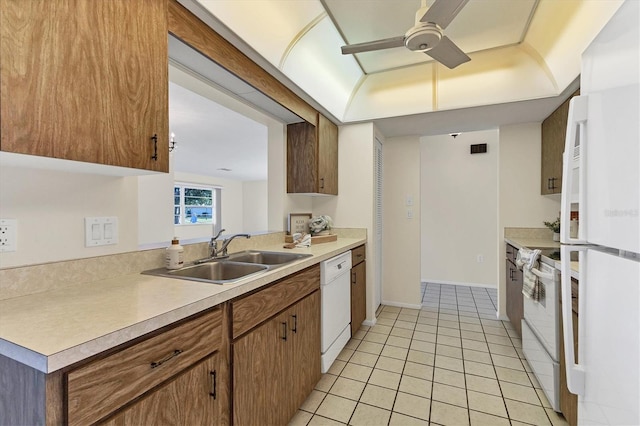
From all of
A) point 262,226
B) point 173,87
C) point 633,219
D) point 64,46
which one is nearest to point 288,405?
point 633,219

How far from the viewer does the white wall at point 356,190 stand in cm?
301

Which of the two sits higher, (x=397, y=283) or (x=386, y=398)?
(x=397, y=283)

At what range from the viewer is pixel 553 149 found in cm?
264

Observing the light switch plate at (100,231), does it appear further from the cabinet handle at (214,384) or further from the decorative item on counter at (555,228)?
the decorative item on counter at (555,228)

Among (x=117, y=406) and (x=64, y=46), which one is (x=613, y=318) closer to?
(x=117, y=406)

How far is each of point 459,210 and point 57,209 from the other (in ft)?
15.1

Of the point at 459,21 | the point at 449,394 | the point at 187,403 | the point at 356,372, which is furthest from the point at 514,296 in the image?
the point at 187,403

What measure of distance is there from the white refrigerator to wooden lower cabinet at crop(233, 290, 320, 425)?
114 cm

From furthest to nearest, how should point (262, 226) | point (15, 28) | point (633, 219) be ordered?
point (262, 226) < point (15, 28) < point (633, 219)

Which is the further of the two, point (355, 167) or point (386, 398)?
point (355, 167)

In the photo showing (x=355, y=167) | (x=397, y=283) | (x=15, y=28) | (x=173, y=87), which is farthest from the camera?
(x=397, y=283)

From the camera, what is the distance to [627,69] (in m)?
0.67

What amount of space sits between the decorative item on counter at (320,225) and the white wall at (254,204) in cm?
632

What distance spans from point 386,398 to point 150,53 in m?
2.24
